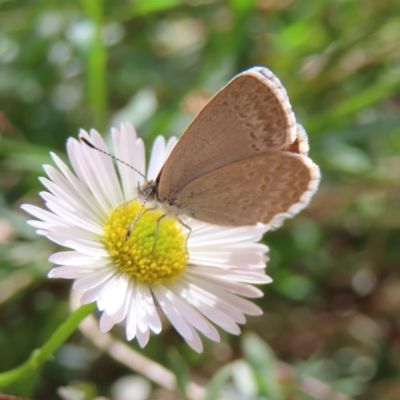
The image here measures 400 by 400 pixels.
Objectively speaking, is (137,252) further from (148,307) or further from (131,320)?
(131,320)

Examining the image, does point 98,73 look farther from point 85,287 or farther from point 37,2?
point 85,287

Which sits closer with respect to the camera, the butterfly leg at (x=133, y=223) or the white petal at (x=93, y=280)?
the white petal at (x=93, y=280)

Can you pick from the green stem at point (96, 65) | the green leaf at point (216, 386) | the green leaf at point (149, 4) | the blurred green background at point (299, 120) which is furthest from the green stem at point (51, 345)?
the green leaf at point (149, 4)

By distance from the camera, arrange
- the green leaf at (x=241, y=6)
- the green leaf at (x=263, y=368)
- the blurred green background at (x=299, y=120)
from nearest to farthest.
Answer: the green leaf at (x=263, y=368) < the blurred green background at (x=299, y=120) < the green leaf at (x=241, y=6)

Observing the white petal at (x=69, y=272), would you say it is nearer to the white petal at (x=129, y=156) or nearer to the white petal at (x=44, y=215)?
the white petal at (x=44, y=215)

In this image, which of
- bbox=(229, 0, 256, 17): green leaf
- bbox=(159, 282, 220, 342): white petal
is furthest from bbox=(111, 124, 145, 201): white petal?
bbox=(229, 0, 256, 17): green leaf

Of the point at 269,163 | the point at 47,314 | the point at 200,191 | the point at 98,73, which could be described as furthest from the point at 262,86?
the point at 47,314

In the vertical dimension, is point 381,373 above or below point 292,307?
below

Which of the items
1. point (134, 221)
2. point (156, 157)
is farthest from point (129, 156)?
point (134, 221)
